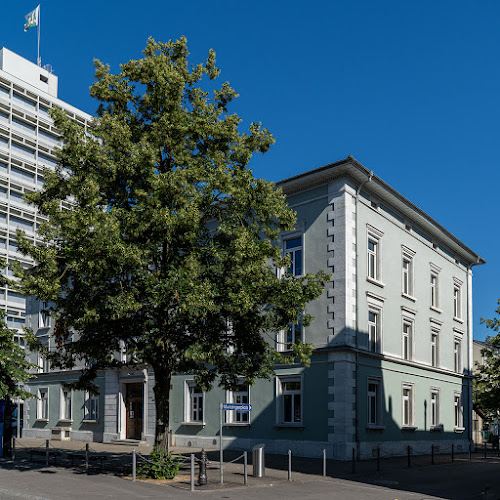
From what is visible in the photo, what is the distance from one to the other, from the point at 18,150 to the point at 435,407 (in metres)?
58.4

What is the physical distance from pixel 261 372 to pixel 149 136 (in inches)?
285

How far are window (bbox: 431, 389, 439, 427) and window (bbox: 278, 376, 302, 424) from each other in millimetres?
10075

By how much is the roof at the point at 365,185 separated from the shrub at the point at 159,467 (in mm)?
13517

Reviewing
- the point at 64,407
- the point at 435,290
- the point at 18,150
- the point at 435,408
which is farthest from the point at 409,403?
the point at 18,150

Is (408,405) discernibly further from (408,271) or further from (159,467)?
(159,467)

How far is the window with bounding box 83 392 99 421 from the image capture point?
36.0 meters

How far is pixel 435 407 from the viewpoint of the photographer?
33906mm

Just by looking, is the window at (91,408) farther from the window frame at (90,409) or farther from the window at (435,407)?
the window at (435,407)

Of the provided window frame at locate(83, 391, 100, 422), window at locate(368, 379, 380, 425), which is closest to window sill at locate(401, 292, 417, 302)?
window at locate(368, 379, 380, 425)

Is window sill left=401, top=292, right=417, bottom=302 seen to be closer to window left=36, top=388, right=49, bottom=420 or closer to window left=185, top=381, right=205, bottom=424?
window left=185, top=381, right=205, bottom=424

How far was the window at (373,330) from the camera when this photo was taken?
28.0 meters

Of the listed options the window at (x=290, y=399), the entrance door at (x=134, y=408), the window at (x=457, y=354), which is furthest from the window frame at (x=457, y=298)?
the entrance door at (x=134, y=408)

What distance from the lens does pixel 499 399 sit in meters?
34.4

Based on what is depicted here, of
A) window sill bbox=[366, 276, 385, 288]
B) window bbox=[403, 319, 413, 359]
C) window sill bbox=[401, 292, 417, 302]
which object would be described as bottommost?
window bbox=[403, 319, 413, 359]
